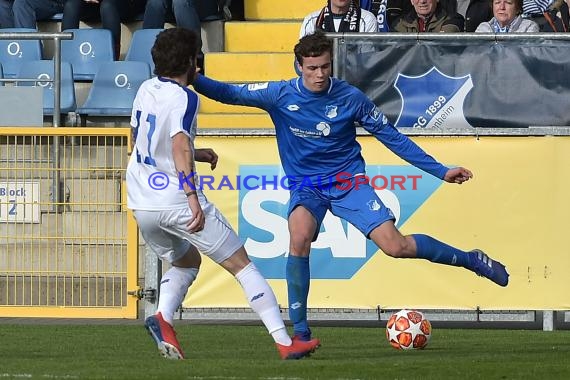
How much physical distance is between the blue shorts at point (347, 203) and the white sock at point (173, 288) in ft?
3.28

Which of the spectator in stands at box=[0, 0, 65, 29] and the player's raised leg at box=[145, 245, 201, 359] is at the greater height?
the spectator in stands at box=[0, 0, 65, 29]

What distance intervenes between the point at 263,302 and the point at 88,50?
27.5 feet

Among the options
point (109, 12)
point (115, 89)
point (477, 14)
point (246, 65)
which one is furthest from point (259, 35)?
point (477, 14)

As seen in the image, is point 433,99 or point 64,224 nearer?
point 433,99

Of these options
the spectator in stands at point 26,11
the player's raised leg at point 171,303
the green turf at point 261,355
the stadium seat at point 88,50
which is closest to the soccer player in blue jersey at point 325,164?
the green turf at point 261,355

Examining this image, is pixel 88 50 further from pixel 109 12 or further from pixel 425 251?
pixel 425 251

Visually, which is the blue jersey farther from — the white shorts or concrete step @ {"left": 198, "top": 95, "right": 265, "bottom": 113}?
concrete step @ {"left": 198, "top": 95, "right": 265, "bottom": 113}

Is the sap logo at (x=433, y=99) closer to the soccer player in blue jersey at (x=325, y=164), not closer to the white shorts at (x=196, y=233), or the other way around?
the soccer player in blue jersey at (x=325, y=164)

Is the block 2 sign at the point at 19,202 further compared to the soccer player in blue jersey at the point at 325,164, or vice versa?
the block 2 sign at the point at 19,202

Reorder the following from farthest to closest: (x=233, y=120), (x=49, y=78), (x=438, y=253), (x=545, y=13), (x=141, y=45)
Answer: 1. (x=141, y=45)
2. (x=49, y=78)
3. (x=233, y=120)
4. (x=545, y=13)
5. (x=438, y=253)

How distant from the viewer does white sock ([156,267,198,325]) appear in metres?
8.69

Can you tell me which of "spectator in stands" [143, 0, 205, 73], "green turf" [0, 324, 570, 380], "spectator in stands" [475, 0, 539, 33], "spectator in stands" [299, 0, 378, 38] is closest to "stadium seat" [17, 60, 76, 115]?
"spectator in stands" [143, 0, 205, 73]

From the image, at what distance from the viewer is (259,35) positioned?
1630 cm

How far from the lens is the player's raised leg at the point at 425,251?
30.4ft
